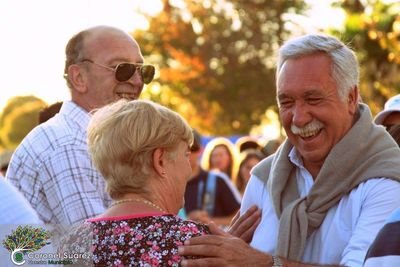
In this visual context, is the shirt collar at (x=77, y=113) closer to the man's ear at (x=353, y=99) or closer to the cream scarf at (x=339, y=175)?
the cream scarf at (x=339, y=175)

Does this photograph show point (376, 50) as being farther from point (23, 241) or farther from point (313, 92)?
point (23, 241)

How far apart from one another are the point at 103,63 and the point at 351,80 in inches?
57.2

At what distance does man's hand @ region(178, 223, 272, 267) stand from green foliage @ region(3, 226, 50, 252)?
25.5 inches

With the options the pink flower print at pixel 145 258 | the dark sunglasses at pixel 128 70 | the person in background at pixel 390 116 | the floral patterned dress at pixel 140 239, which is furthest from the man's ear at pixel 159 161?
the person in background at pixel 390 116

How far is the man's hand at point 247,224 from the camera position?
504cm

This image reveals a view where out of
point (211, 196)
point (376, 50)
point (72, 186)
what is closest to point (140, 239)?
point (72, 186)

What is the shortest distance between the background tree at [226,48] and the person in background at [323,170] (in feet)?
118

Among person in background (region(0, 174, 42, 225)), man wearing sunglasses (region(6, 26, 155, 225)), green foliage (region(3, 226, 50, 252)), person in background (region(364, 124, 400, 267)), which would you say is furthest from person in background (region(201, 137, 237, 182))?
person in background (region(0, 174, 42, 225))

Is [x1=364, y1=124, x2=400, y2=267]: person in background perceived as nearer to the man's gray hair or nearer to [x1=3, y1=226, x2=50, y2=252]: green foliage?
[x1=3, y1=226, x2=50, y2=252]: green foliage

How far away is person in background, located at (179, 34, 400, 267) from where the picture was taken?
464 cm

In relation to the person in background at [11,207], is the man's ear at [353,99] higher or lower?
lower

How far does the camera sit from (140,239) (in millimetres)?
4082

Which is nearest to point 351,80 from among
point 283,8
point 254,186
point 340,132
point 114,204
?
point 340,132

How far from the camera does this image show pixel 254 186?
17.2 ft
